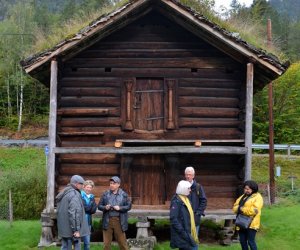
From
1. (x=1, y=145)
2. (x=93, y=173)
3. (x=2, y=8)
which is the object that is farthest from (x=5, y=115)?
(x=2, y=8)

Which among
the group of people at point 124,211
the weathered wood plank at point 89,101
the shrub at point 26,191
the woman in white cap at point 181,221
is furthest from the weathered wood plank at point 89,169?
the shrub at point 26,191

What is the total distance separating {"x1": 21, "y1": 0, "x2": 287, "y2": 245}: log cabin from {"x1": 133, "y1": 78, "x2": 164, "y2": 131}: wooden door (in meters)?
0.03

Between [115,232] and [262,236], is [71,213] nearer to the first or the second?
[115,232]

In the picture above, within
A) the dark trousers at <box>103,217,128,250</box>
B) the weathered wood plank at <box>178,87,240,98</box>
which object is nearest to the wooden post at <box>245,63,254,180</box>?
the weathered wood plank at <box>178,87,240,98</box>

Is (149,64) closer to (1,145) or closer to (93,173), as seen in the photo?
(93,173)

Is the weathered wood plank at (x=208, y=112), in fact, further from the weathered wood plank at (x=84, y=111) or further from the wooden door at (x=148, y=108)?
the weathered wood plank at (x=84, y=111)

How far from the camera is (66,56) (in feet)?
44.4

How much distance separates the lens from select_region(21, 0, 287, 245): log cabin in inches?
541

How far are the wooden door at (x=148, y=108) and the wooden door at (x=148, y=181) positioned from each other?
0.88 metres

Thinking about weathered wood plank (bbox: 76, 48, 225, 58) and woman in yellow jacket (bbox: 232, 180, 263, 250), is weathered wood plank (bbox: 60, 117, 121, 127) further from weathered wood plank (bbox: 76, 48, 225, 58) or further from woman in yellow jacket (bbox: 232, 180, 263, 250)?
woman in yellow jacket (bbox: 232, 180, 263, 250)

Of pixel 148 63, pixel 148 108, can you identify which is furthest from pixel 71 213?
pixel 148 63

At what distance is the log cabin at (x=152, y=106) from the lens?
13.7 meters

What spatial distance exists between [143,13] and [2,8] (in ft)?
359

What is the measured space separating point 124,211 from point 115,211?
0.64 ft
